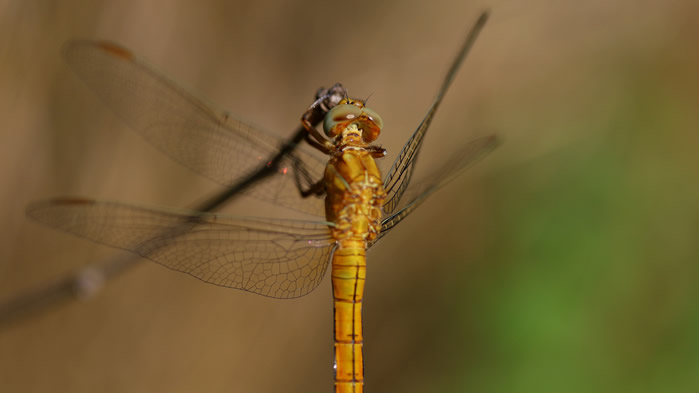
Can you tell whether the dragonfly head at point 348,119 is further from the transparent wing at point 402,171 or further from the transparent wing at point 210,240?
the transparent wing at point 210,240

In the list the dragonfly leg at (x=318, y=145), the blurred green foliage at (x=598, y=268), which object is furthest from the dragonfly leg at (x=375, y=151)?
the blurred green foliage at (x=598, y=268)

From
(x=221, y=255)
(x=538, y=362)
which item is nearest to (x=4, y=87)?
(x=221, y=255)

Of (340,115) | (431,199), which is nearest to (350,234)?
(340,115)

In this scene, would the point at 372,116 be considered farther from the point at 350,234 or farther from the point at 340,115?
the point at 350,234

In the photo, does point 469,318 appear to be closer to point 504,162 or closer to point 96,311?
point 504,162

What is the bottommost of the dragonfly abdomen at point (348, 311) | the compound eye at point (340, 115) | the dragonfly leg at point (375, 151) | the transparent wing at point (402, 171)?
the dragonfly abdomen at point (348, 311)

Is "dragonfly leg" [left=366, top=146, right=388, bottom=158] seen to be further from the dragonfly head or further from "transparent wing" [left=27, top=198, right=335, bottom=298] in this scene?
"transparent wing" [left=27, top=198, right=335, bottom=298]

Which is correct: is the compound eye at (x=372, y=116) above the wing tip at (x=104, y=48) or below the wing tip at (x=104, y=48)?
below
